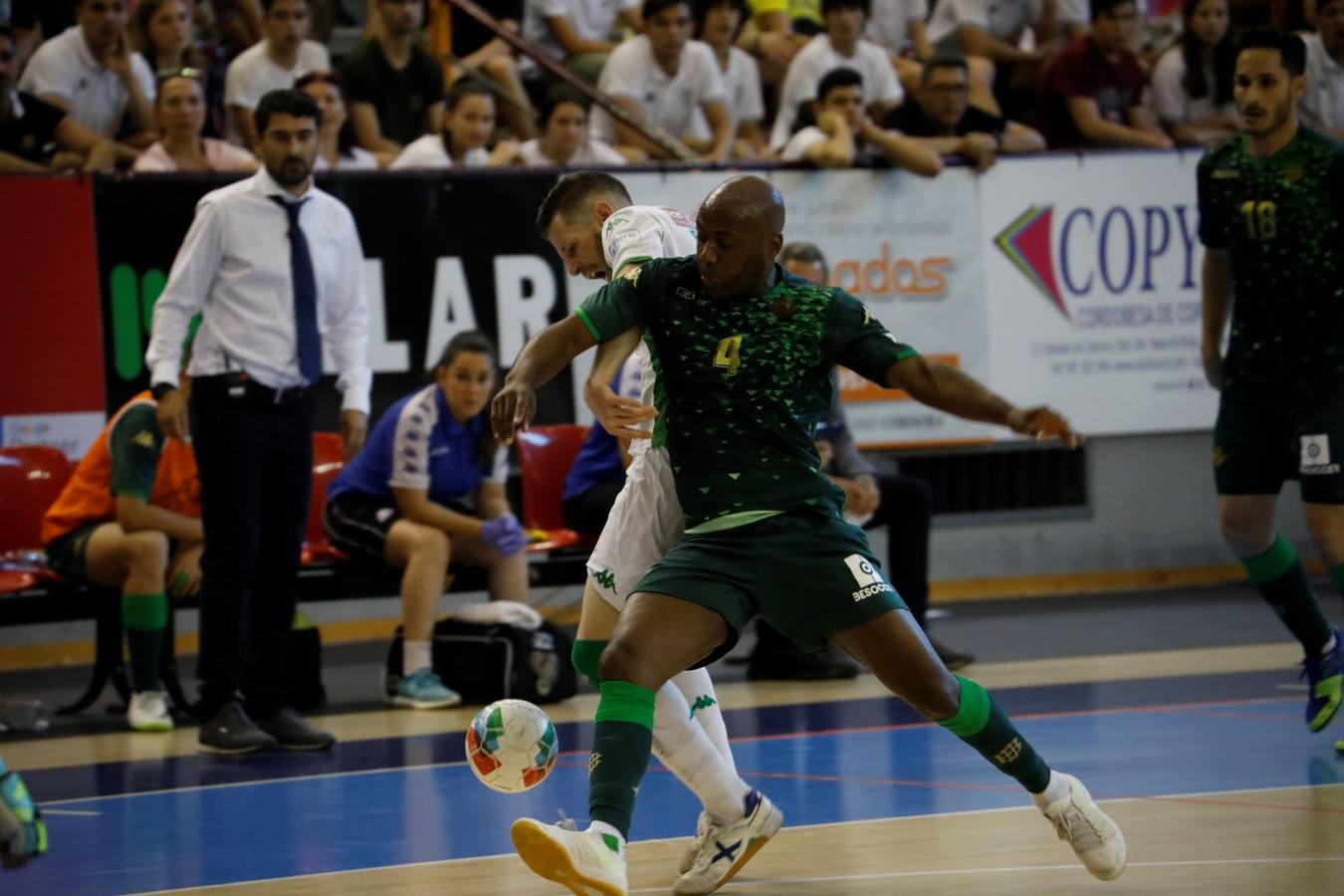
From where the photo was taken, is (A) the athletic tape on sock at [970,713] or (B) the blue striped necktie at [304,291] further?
(B) the blue striped necktie at [304,291]

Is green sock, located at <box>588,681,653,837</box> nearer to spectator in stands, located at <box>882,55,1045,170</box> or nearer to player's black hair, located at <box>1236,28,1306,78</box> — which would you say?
player's black hair, located at <box>1236,28,1306,78</box>

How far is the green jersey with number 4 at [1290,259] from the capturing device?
6.88m

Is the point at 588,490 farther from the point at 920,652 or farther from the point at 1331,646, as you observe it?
the point at 920,652

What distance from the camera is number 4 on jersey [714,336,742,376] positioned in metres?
4.71

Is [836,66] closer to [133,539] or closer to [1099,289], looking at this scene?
[1099,289]

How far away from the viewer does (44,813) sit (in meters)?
6.43

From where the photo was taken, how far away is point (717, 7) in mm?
12789

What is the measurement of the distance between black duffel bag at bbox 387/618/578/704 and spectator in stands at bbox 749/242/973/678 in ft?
3.92

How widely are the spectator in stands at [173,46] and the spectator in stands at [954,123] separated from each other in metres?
4.17

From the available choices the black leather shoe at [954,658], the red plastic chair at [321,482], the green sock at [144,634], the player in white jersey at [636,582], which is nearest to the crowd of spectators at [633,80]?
the red plastic chair at [321,482]

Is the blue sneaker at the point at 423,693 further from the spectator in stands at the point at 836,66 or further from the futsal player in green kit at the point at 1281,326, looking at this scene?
the spectator in stands at the point at 836,66

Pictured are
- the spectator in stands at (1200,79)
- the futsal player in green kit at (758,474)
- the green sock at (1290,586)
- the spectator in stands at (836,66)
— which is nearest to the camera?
the futsal player in green kit at (758,474)

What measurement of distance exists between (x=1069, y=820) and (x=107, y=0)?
818 cm

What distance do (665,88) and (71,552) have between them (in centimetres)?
542
